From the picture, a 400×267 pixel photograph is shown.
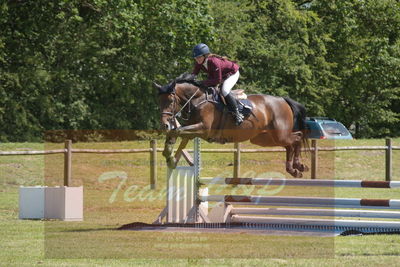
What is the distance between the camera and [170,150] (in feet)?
33.4

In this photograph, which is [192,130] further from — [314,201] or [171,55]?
[171,55]

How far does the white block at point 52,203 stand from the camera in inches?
472

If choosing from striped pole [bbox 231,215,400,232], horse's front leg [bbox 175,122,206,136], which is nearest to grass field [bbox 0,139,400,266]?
striped pole [bbox 231,215,400,232]

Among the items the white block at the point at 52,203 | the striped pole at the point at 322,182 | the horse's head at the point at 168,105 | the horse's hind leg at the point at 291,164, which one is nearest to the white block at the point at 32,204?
the white block at the point at 52,203

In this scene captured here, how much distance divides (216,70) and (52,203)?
Answer: 3409mm

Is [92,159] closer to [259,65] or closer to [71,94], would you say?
[71,94]

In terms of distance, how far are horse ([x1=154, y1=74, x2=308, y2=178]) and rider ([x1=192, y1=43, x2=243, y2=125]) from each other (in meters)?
0.12

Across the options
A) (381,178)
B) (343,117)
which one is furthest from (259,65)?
(381,178)

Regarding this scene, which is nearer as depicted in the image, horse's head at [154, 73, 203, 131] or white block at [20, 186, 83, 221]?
horse's head at [154, 73, 203, 131]

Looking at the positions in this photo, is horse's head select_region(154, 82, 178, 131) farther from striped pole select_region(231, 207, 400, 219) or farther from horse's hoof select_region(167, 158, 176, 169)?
striped pole select_region(231, 207, 400, 219)

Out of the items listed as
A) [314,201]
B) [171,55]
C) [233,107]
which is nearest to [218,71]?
[233,107]

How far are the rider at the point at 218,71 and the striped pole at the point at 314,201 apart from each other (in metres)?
1.07

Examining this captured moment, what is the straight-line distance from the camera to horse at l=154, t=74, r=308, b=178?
10188 mm

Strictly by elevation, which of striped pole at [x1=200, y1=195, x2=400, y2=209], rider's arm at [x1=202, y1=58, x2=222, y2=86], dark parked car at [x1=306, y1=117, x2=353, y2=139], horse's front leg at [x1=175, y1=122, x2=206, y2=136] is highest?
rider's arm at [x1=202, y1=58, x2=222, y2=86]
